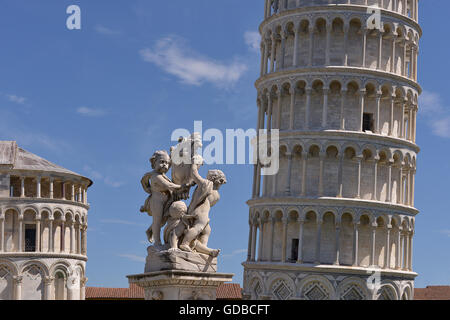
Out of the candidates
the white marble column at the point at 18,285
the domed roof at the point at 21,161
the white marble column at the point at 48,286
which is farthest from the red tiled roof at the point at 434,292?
the white marble column at the point at 18,285

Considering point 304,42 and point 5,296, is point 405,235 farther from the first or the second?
point 5,296

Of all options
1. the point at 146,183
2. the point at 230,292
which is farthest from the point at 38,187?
the point at 146,183

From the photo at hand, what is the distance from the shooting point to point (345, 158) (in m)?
58.9

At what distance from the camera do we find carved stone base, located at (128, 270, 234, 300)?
52.6 ft

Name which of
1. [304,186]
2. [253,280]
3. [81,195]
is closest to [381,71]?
[304,186]

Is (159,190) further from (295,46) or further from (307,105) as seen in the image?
(295,46)

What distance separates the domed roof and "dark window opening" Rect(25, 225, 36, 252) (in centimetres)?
630

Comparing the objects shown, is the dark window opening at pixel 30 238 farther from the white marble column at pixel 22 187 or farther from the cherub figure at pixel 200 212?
the cherub figure at pixel 200 212

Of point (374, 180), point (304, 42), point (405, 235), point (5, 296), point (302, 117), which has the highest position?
point (304, 42)

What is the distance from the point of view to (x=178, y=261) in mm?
16266

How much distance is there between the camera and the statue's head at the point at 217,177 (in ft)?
56.2

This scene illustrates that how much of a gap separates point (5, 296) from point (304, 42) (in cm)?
4198

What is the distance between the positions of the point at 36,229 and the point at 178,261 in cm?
6882

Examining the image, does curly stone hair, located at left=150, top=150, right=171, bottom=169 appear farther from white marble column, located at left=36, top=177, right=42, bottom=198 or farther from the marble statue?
white marble column, located at left=36, top=177, right=42, bottom=198
